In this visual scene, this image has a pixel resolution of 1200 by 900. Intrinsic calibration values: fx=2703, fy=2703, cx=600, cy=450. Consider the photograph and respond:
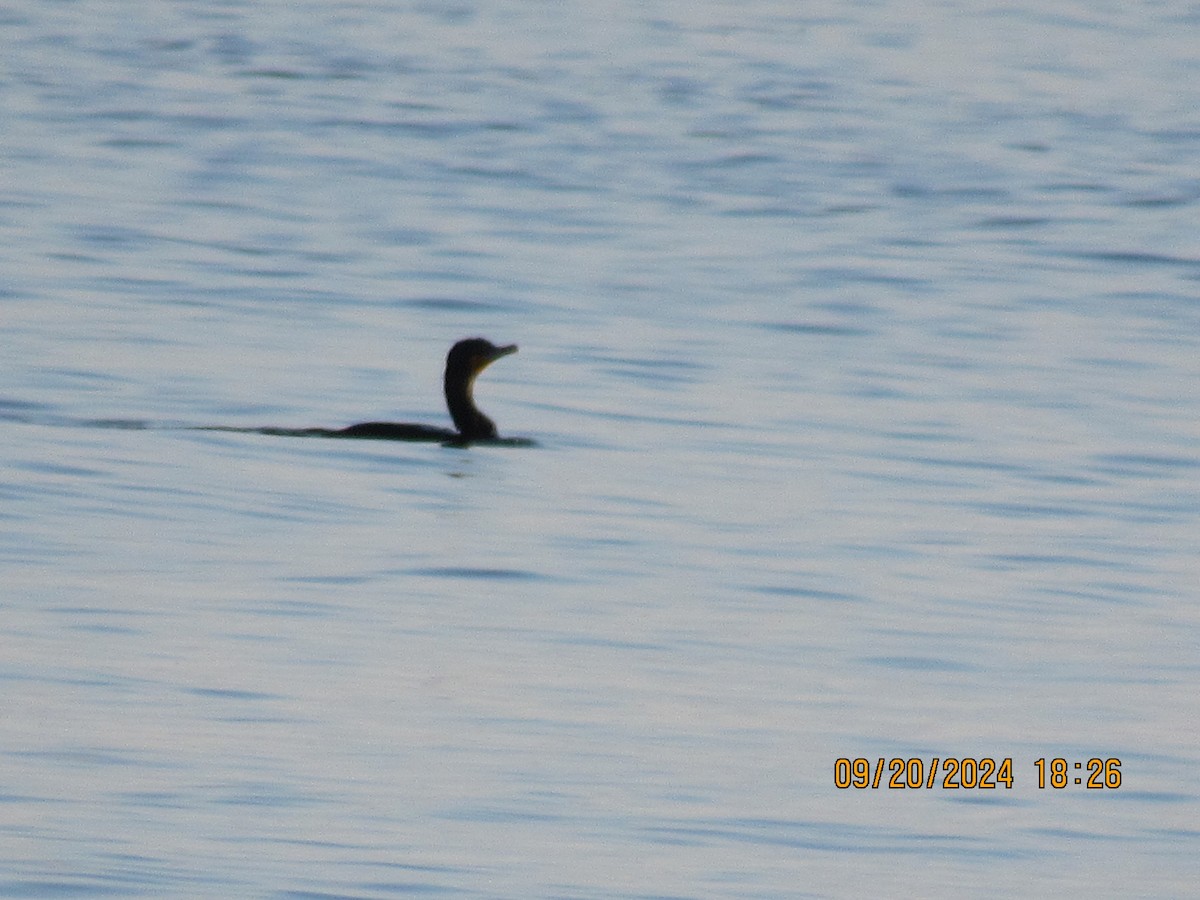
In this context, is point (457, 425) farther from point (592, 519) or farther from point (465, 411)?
point (592, 519)

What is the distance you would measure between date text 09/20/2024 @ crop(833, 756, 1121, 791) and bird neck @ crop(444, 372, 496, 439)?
6844 millimetres

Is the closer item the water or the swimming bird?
the water

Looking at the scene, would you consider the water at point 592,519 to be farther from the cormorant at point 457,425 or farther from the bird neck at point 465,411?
the bird neck at point 465,411

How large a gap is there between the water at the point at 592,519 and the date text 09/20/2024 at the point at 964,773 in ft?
0.19

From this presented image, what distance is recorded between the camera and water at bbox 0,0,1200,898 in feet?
26.0

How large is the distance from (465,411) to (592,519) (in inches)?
104

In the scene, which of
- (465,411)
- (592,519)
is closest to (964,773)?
(592,519)

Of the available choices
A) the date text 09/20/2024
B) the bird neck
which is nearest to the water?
the date text 09/20/2024

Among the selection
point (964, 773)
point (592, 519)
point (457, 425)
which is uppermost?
point (964, 773)

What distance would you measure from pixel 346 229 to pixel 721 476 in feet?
35.5

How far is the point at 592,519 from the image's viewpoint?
12.9m

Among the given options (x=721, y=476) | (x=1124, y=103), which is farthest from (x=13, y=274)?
(x=1124, y=103)

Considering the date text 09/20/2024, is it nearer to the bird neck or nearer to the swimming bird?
the swimming bird

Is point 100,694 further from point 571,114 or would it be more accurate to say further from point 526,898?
point 571,114
